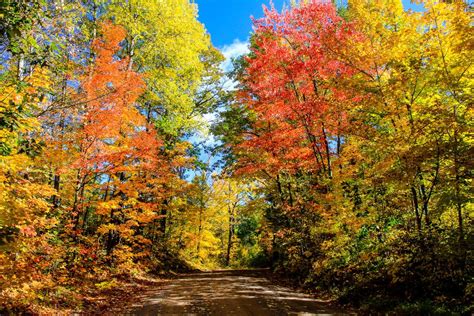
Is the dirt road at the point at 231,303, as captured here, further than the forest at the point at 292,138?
Yes

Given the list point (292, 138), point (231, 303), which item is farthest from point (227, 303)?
point (292, 138)

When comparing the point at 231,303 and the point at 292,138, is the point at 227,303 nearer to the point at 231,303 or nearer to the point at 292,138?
the point at 231,303

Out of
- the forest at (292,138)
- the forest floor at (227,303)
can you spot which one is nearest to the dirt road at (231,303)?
the forest floor at (227,303)

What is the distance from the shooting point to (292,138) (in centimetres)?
1630

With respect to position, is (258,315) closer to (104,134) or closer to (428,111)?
(428,111)

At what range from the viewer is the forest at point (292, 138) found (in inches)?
289

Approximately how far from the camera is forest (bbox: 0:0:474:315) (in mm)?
7340

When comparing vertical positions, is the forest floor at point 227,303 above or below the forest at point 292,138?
below

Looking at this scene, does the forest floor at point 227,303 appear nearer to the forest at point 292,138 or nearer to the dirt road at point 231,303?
the dirt road at point 231,303

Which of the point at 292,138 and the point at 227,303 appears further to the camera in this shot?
the point at 292,138

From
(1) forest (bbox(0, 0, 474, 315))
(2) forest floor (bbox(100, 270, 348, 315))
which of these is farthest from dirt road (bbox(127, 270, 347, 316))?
(1) forest (bbox(0, 0, 474, 315))

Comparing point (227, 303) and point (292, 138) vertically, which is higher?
point (292, 138)

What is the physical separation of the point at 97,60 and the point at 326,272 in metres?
12.1

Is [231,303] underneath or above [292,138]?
underneath
